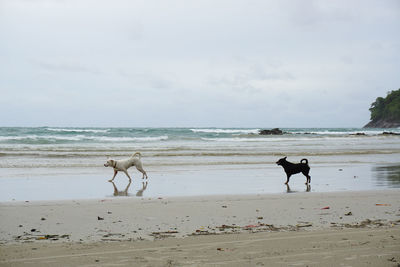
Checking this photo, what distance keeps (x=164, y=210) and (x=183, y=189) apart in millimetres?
2976

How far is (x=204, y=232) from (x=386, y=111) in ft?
359

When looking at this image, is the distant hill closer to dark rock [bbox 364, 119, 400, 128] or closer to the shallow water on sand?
dark rock [bbox 364, 119, 400, 128]

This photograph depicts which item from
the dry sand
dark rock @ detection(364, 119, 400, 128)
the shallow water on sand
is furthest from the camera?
dark rock @ detection(364, 119, 400, 128)

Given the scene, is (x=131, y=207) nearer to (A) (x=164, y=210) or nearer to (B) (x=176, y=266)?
(A) (x=164, y=210)

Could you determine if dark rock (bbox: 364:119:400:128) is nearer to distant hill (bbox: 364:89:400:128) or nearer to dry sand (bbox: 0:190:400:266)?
distant hill (bbox: 364:89:400:128)

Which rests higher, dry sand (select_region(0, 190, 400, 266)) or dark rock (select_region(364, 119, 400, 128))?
dark rock (select_region(364, 119, 400, 128))

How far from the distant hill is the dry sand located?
101m

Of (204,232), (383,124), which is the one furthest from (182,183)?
(383,124)

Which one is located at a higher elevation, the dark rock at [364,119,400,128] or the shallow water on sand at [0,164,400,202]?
the dark rock at [364,119,400,128]

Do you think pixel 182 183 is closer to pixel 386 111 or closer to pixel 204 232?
pixel 204 232

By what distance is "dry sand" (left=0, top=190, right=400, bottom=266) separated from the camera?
4.23 meters

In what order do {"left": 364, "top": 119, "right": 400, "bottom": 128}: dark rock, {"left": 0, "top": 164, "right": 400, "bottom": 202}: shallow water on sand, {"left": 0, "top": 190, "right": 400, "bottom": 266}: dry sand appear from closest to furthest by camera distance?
{"left": 0, "top": 190, "right": 400, "bottom": 266}: dry sand < {"left": 0, "top": 164, "right": 400, "bottom": 202}: shallow water on sand < {"left": 364, "top": 119, "right": 400, "bottom": 128}: dark rock

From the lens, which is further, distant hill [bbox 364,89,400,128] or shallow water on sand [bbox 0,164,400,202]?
distant hill [bbox 364,89,400,128]

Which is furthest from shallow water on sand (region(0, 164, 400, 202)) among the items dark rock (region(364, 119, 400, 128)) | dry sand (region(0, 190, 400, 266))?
dark rock (region(364, 119, 400, 128))
